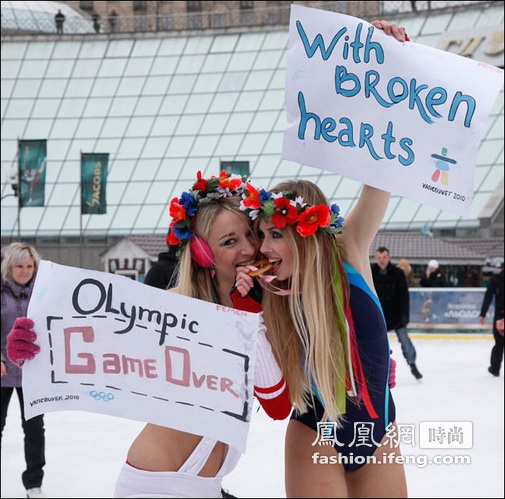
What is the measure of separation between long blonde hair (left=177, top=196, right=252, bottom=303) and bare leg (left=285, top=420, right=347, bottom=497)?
54cm

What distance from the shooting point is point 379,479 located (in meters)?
2.57

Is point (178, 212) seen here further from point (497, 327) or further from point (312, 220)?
point (497, 327)

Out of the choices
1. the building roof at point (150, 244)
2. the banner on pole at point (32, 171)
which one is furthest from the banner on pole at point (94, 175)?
the building roof at point (150, 244)

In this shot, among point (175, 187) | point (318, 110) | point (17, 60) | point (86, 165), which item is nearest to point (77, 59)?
point (17, 60)

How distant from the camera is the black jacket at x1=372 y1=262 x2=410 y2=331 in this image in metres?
10.1

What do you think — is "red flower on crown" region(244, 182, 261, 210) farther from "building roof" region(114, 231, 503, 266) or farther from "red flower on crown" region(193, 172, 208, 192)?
"building roof" region(114, 231, 503, 266)

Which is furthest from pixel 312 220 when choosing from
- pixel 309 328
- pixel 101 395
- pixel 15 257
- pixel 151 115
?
pixel 151 115

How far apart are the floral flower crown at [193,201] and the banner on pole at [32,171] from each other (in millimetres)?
21613

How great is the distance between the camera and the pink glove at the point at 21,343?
2430 mm

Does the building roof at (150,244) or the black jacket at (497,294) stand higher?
the building roof at (150,244)

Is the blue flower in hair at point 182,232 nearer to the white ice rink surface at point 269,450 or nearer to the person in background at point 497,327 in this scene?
the white ice rink surface at point 269,450

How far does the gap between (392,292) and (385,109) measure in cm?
744

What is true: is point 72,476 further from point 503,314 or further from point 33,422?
point 503,314

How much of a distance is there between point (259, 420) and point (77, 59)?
31.6m
